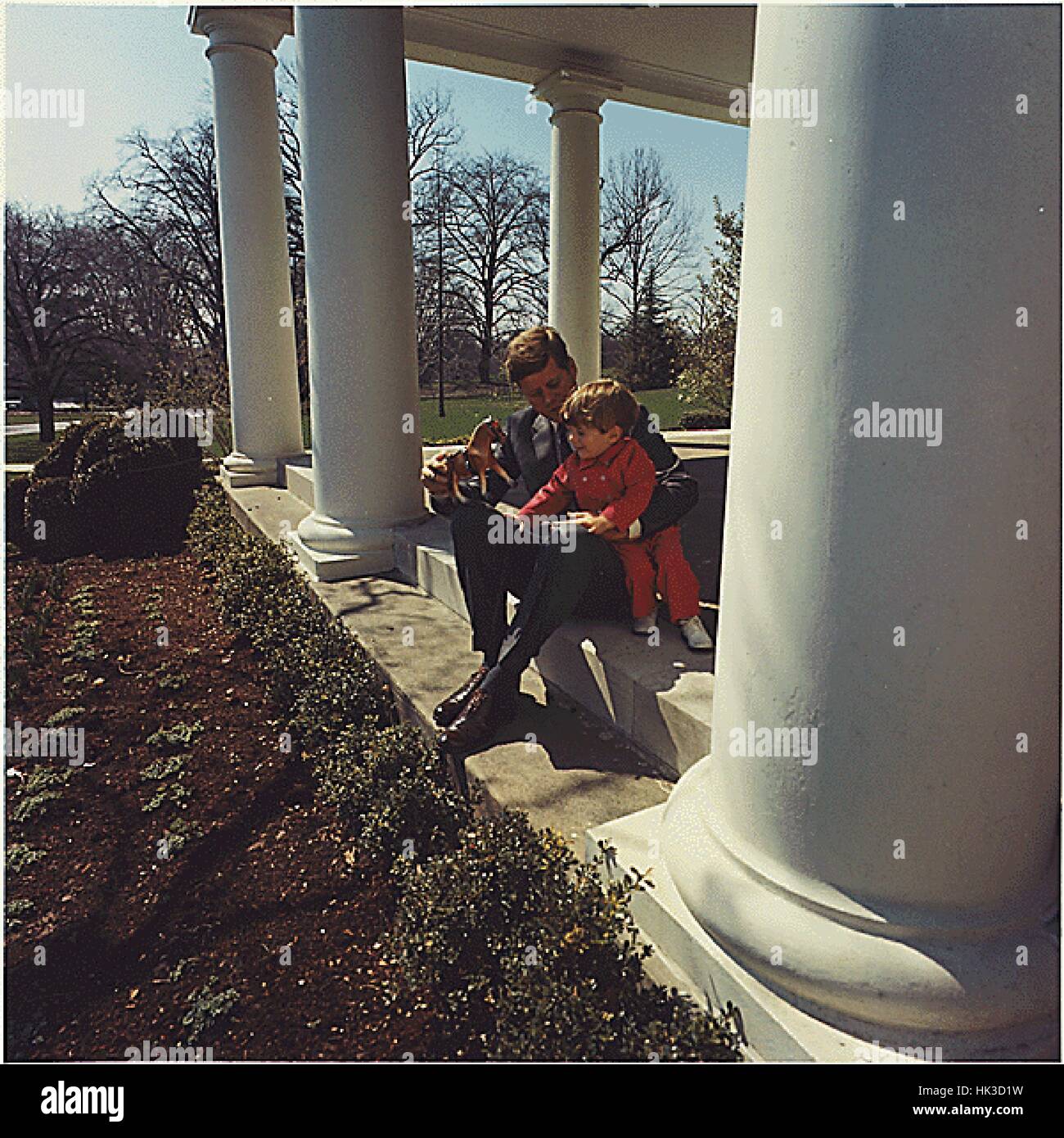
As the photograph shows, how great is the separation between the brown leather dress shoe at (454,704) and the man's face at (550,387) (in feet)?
5.79

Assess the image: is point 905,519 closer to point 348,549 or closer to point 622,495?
point 622,495

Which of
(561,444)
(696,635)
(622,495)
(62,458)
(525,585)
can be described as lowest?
(696,635)

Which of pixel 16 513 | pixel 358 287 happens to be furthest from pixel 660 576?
pixel 16 513

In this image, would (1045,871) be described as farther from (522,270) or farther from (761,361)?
(522,270)

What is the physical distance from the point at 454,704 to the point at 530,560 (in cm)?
96

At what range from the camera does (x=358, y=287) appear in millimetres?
8188

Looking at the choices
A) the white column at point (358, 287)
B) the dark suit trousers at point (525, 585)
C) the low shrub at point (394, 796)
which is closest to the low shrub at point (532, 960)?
the low shrub at point (394, 796)

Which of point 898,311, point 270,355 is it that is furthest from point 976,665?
point 270,355

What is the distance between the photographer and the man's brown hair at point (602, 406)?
4844 millimetres

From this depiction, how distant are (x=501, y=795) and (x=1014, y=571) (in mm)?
2768

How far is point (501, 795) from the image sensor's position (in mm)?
4551

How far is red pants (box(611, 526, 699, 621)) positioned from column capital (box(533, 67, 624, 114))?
39.3 ft

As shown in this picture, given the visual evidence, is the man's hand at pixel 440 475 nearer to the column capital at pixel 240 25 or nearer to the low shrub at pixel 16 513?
the low shrub at pixel 16 513

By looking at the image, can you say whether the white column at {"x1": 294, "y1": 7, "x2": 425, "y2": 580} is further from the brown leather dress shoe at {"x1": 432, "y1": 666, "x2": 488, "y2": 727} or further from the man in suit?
the brown leather dress shoe at {"x1": 432, "y1": 666, "x2": 488, "y2": 727}
